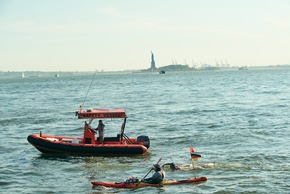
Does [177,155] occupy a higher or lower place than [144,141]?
lower

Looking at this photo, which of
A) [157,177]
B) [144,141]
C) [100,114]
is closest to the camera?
[157,177]

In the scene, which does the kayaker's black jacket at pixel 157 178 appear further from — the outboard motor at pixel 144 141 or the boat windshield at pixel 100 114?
the outboard motor at pixel 144 141

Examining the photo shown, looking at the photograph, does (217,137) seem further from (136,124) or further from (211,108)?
(211,108)

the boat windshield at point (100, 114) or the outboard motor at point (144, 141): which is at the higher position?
the boat windshield at point (100, 114)

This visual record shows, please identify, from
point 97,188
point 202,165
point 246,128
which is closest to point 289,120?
point 246,128

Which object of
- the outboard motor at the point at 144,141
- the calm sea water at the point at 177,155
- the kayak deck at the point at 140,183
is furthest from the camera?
the outboard motor at the point at 144,141

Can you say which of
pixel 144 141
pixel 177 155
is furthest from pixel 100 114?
pixel 177 155

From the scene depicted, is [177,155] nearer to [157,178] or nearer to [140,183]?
[157,178]

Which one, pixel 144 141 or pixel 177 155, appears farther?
pixel 144 141

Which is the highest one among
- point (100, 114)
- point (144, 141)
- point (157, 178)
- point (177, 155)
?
point (100, 114)

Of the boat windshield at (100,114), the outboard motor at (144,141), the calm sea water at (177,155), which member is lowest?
the calm sea water at (177,155)

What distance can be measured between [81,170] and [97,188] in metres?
3.53

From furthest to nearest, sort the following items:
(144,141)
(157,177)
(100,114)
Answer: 1. (144,141)
2. (100,114)
3. (157,177)

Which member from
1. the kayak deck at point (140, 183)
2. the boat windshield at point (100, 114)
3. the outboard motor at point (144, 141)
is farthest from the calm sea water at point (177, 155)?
the boat windshield at point (100, 114)
